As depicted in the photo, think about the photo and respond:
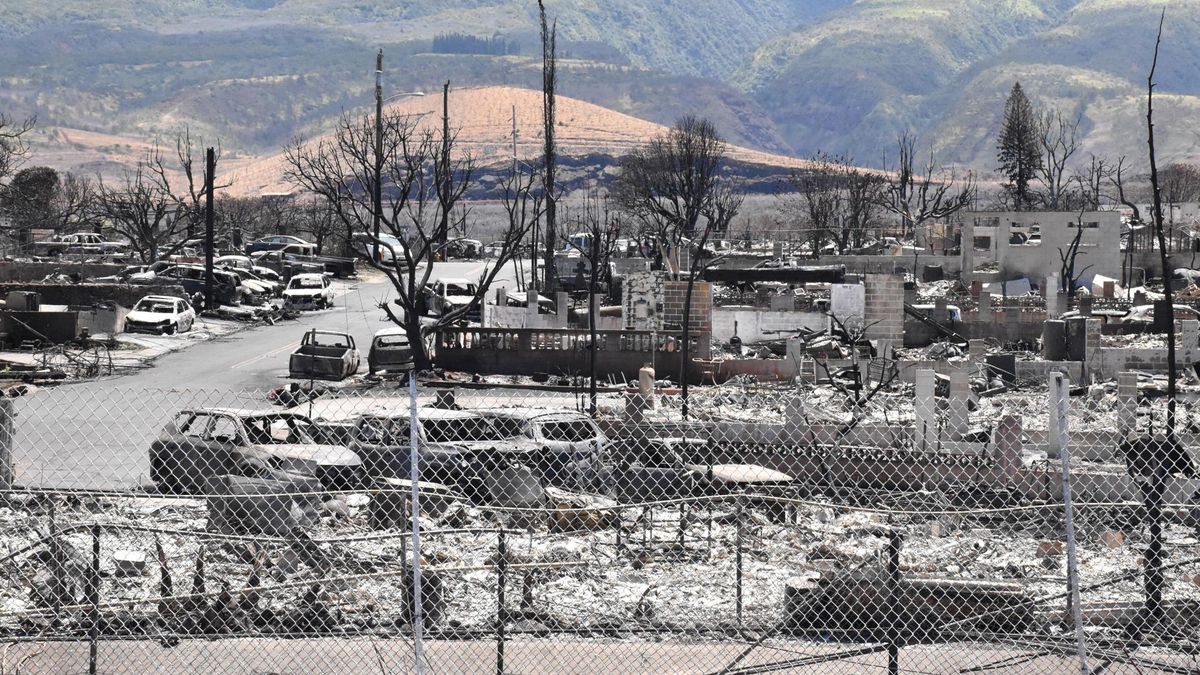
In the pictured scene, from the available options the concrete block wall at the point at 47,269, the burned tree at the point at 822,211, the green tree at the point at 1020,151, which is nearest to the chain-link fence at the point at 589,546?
the concrete block wall at the point at 47,269

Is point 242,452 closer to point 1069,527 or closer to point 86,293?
point 1069,527

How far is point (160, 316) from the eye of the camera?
36.6 meters

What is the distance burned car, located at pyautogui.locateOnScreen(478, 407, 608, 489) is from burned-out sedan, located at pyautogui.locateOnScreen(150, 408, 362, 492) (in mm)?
1988

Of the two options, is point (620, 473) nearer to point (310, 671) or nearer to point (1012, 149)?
point (310, 671)

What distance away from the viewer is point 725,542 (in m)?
13.5

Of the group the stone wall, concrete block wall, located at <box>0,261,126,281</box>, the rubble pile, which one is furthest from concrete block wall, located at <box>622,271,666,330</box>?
concrete block wall, located at <box>0,261,126,281</box>

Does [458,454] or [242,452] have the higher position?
[242,452]

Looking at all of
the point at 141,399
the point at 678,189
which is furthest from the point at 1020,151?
the point at 141,399

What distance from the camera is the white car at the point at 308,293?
4506 centimetres

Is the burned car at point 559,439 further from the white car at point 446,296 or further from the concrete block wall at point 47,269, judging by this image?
the concrete block wall at point 47,269

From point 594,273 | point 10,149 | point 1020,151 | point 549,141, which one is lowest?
point 594,273

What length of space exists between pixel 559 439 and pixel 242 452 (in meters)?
3.84

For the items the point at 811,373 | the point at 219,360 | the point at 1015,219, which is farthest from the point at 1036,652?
the point at 1015,219

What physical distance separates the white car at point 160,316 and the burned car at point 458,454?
21.0m
